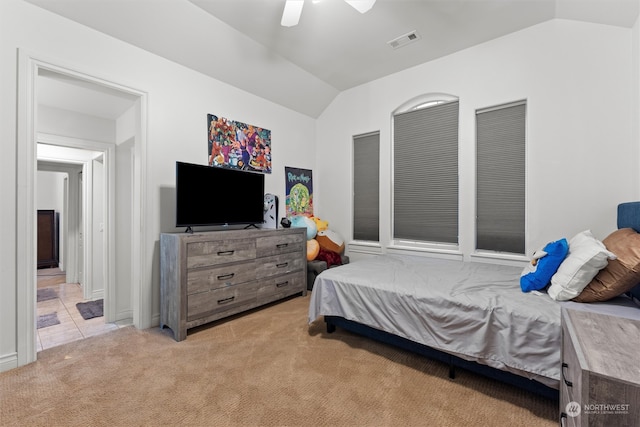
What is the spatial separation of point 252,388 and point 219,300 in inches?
44.8

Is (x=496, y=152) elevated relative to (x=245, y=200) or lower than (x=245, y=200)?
elevated

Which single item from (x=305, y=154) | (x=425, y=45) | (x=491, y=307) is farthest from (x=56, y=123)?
(x=491, y=307)

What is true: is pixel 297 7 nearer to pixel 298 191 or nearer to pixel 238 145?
pixel 238 145

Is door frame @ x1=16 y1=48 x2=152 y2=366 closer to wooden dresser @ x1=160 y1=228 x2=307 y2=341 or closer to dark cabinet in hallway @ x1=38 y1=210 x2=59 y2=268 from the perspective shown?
wooden dresser @ x1=160 y1=228 x2=307 y2=341

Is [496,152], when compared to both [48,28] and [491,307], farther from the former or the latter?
[48,28]

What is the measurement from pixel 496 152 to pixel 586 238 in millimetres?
1560

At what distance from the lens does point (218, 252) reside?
275cm

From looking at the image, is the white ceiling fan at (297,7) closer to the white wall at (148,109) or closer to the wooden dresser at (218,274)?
the white wall at (148,109)

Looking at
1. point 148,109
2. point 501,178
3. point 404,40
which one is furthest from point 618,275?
point 148,109

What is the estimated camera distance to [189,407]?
166cm

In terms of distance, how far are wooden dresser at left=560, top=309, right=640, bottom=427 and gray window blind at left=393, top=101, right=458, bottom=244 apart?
2436 millimetres

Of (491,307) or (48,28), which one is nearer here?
(491,307)

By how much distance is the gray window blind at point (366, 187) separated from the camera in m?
4.17

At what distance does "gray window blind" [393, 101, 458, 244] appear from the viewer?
11.4 feet
